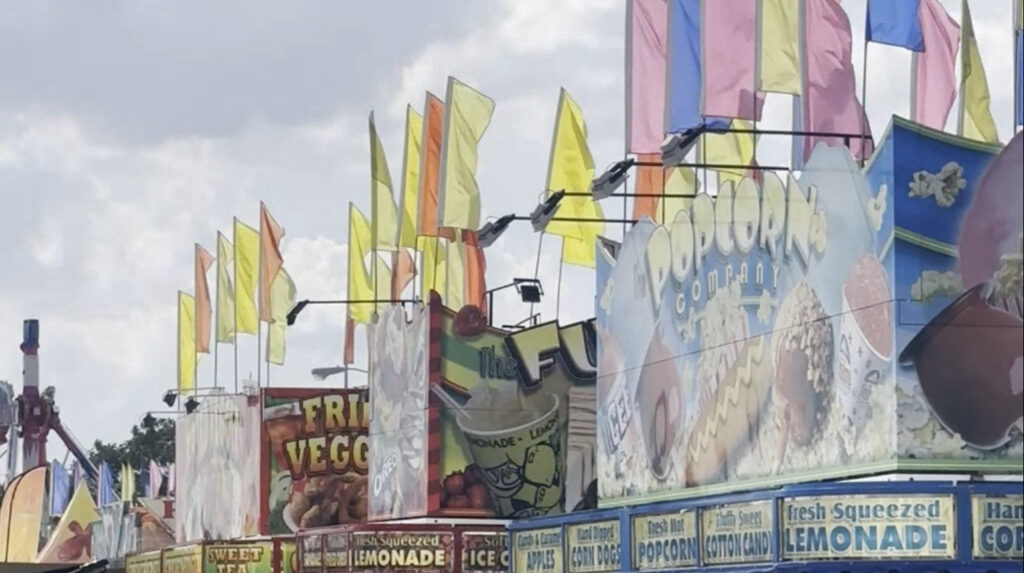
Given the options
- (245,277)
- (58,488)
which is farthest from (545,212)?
(58,488)

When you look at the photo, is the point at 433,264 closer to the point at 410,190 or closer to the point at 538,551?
the point at 410,190

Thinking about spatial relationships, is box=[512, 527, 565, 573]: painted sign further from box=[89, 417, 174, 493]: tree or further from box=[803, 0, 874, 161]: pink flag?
box=[89, 417, 174, 493]: tree

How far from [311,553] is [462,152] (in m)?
7.46

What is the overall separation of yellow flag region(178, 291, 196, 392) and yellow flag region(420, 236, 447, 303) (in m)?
18.6

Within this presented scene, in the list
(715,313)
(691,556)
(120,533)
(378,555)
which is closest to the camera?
(691,556)

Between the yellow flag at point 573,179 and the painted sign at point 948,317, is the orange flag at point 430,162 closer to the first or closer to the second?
the yellow flag at point 573,179

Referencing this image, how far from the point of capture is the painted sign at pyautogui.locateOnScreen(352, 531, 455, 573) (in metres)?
41.3

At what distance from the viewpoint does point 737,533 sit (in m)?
28.3

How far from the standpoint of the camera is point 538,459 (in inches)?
1672

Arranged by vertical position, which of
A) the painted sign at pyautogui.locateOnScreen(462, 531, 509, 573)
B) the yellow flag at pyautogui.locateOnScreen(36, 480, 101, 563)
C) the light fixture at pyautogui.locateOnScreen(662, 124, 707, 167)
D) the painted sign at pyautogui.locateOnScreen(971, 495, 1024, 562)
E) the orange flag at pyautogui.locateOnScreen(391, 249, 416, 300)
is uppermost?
the orange flag at pyautogui.locateOnScreen(391, 249, 416, 300)

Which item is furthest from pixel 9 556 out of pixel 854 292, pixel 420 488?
pixel 854 292

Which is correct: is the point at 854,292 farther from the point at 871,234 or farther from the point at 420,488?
the point at 420,488

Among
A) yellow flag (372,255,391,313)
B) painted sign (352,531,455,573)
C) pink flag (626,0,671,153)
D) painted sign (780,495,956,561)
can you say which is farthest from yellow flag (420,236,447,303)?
painted sign (780,495,956,561)

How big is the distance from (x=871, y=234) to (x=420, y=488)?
16560 mm
